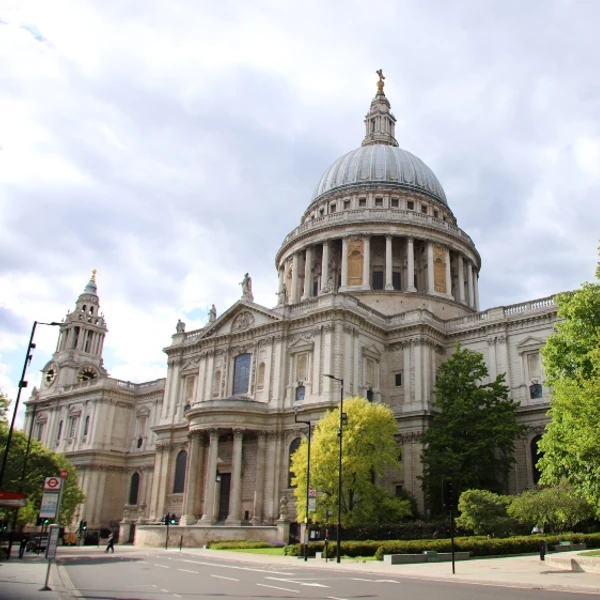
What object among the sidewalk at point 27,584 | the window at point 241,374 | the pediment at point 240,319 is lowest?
the sidewalk at point 27,584

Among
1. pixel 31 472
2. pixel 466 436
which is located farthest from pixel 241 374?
pixel 466 436

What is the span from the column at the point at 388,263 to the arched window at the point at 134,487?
3723 centimetres

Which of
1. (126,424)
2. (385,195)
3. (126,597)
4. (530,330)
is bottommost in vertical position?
(126,597)

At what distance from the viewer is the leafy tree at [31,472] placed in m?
50.4

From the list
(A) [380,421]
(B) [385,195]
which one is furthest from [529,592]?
(B) [385,195]

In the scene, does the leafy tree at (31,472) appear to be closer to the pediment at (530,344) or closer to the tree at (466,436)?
the tree at (466,436)

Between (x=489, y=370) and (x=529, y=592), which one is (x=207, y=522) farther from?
(x=529, y=592)

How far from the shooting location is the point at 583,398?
2675 centimetres

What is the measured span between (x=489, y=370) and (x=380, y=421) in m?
15.9

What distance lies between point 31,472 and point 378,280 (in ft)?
130

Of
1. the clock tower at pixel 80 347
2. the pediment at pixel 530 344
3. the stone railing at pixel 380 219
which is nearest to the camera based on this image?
the pediment at pixel 530 344

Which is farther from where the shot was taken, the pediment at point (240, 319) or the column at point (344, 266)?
the column at point (344, 266)


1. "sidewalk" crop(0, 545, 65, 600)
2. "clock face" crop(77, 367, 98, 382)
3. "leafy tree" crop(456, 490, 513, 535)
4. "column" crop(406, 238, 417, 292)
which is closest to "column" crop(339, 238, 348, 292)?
"column" crop(406, 238, 417, 292)

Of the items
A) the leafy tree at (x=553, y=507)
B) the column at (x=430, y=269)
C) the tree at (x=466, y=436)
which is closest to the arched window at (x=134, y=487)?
the column at (x=430, y=269)
